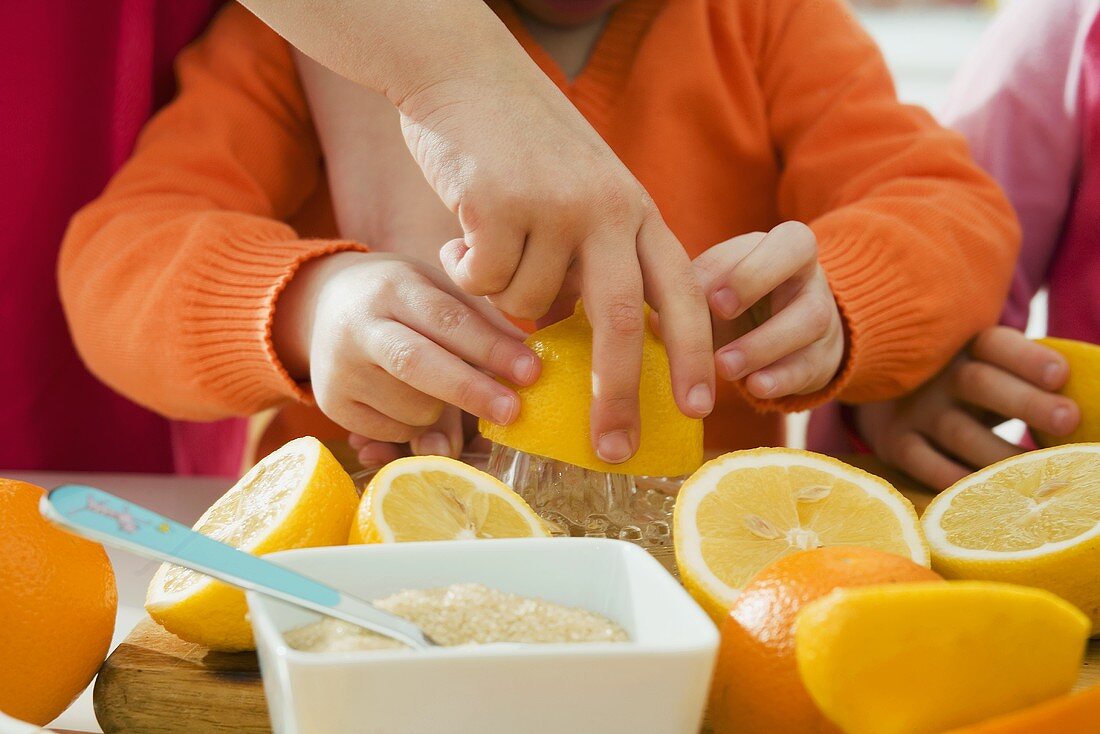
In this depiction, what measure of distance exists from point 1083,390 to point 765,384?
0.27 m

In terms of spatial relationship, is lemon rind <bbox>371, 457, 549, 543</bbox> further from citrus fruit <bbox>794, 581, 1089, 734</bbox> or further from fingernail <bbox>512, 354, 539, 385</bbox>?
citrus fruit <bbox>794, 581, 1089, 734</bbox>

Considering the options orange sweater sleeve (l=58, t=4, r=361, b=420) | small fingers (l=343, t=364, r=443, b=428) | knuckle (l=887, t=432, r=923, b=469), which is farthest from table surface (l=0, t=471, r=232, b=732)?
knuckle (l=887, t=432, r=923, b=469)

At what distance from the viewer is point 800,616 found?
335 millimetres

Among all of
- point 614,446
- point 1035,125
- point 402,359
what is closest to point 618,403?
point 614,446

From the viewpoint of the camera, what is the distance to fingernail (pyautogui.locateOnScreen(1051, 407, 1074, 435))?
741mm

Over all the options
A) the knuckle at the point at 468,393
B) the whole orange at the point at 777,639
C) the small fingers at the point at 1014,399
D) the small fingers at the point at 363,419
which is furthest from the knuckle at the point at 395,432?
the small fingers at the point at 1014,399

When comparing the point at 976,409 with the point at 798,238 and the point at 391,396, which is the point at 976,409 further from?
the point at 391,396

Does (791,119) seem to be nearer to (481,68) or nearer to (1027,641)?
(481,68)

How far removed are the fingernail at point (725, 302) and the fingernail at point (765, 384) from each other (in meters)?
0.06

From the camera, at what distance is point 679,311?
0.51m

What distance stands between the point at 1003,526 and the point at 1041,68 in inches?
28.9

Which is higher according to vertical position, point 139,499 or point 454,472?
point 454,472

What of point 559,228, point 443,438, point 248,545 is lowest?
point 443,438

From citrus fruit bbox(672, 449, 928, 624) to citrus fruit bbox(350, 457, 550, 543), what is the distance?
0.25ft
